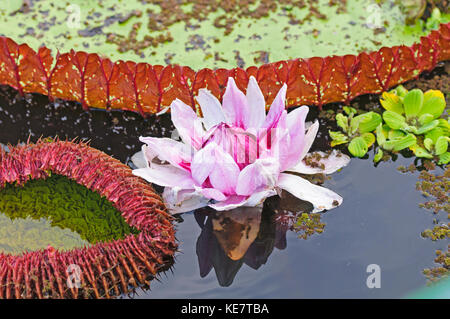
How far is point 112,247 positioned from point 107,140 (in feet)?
2.16

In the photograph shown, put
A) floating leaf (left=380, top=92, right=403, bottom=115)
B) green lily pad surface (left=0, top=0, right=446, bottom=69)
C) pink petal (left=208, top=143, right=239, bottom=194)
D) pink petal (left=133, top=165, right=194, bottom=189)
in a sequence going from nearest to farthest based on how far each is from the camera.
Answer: pink petal (left=208, top=143, right=239, bottom=194)
pink petal (left=133, top=165, right=194, bottom=189)
floating leaf (left=380, top=92, right=403, bottom=115)
green lily pad surface (left=0, top=0, right=446, bottom=69)

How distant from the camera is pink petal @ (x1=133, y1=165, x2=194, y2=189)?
1854mm

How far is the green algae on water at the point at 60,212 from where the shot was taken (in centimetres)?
185

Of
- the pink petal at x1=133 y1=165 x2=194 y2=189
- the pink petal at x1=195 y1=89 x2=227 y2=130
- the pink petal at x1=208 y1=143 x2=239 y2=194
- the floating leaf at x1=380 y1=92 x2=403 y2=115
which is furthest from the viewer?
the floating leaf at x1=380 y1=92 x2=403 y2=115

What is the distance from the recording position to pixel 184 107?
6.43 ft

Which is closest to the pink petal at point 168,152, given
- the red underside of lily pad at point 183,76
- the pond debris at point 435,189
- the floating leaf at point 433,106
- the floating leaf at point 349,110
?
the red underside of lily pad at point 183,76

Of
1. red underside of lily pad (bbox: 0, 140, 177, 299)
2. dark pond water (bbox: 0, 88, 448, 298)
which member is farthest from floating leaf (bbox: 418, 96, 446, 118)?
red underside of lily pad (bbox: 0, 140, 177, 299)

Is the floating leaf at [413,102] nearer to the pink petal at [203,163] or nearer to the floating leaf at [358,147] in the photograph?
the floating leaf at [358,147]

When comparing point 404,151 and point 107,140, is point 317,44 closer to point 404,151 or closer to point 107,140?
point 404,151

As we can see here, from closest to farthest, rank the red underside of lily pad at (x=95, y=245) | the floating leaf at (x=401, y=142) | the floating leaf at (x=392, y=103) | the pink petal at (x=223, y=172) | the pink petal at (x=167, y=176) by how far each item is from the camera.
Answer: the red underside of lily pad at (x=95, y=245), the pink petal at (x=223, y=172), the pink petal at (x=167, y=176), the floating leaf at (x=401, y=142), the floating leaf at (x=392, y=103)

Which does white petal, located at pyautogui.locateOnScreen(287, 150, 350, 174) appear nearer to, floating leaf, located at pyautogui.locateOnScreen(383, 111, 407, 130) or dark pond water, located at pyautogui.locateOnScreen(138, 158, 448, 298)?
dark pond water, located at pyautogui.locateOnScreen(138, 158, 448, 298)

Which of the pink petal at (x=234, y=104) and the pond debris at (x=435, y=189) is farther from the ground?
the pink petal at (x=234, y=104)

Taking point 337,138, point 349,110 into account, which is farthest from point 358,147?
point 349,110

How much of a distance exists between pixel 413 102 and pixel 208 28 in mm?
963
